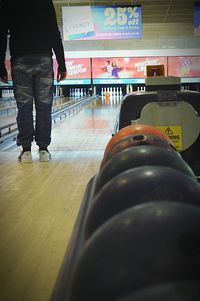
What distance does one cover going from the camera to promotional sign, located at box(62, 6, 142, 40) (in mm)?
7096

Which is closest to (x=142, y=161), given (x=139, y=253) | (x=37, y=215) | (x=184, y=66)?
(x=139, y=253)

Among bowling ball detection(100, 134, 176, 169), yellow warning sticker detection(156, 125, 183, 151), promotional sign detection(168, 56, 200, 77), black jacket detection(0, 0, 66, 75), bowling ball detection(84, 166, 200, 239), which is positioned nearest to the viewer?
bowling ball detection(84, 166, 200, 239)

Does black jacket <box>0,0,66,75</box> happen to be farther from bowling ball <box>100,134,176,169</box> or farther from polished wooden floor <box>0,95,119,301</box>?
bowling ball <box>100,134,176,169</box>

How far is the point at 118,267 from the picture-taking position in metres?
0.59

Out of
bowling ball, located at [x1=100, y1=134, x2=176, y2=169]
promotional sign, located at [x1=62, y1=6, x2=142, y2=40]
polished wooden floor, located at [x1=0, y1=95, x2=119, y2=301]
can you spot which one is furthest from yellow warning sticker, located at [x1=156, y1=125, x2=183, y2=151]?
promotional sign, located at [x1=62, y1=6, x2=142, y2=40]

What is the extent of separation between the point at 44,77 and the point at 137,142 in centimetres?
156

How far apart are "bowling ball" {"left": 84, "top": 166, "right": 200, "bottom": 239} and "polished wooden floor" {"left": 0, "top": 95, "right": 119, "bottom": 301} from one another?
27cm

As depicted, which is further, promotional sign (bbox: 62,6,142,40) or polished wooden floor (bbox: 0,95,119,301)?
promotional sign (bbox: 62,6,142,40)

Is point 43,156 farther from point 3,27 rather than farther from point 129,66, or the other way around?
point 129,66

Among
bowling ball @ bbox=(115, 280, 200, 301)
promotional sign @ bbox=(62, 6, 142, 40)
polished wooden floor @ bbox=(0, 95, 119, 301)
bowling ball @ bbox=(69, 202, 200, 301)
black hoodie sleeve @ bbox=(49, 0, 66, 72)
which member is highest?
promotional sign @ bbox=(62, 6, 142, 40)

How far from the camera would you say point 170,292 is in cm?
55

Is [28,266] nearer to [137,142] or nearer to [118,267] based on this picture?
[137,142]

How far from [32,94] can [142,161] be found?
1783 millimetres

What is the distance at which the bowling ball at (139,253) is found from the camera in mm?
575
